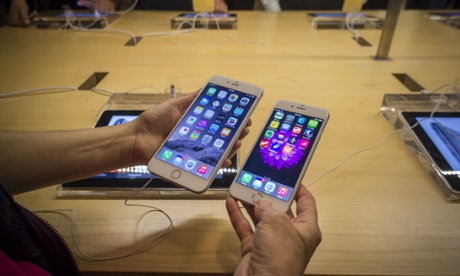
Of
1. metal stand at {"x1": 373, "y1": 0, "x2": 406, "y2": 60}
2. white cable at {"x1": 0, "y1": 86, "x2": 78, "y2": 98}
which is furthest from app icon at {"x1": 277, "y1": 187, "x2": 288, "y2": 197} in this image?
metal stand at {"x1": 373, "y1": 0, "x2": 406, "y2": 60}

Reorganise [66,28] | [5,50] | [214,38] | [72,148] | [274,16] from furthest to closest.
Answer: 1. [274,16]
2. [66,28]
3. [214,38]
4. [5,50]
5. [72,148]

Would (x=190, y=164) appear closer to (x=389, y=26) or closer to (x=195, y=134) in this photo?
(x=195, y=134)

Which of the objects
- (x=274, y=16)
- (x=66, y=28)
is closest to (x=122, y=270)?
(x=66, y=28)

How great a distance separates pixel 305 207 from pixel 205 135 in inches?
7.7

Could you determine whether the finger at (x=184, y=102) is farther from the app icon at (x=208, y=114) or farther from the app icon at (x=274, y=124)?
the app icon at (x=274, y=124)

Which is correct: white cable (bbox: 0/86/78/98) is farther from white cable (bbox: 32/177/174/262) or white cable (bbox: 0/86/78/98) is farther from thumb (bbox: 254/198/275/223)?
thumb (bbox: 254/198/275/223)

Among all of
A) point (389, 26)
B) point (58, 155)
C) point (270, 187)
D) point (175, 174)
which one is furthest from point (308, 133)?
point (389, 26)

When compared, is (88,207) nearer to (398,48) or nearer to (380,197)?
(380,197)

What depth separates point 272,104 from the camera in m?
0.73

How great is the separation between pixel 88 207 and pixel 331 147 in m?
0.45

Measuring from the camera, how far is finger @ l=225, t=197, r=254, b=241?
0.40 meters

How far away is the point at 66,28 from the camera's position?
1.31m

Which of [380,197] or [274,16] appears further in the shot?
[274,16]

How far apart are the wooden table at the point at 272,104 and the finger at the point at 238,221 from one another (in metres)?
0.02
